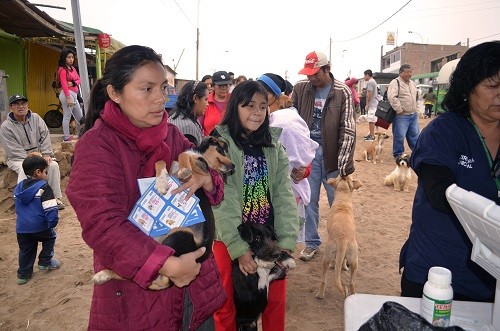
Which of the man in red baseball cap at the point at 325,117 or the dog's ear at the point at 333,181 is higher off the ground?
the man in red baseball cap at the point at 325,117

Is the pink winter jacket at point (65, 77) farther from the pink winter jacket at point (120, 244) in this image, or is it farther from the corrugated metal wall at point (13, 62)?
the pink winter jacket at point (120, 244)

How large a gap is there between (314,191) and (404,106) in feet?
15.0

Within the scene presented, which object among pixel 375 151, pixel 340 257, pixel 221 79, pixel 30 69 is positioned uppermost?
pixel 30 69

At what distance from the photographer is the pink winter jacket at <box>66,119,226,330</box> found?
47.9 inches

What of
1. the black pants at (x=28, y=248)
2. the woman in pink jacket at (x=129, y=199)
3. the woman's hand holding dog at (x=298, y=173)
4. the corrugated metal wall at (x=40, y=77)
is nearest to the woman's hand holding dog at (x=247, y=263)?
the woman in pink jacket at (x=129, y=199)

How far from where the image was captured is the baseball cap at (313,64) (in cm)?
396

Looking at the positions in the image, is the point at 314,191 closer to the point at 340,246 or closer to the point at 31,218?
the point at 340,246

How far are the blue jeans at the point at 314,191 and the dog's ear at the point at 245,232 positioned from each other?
84.5 inches

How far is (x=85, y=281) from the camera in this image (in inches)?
163

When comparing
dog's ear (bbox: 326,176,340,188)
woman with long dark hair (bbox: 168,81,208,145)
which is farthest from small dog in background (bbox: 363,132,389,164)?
woman with long dark hair (bbox: 168,81,208,145)

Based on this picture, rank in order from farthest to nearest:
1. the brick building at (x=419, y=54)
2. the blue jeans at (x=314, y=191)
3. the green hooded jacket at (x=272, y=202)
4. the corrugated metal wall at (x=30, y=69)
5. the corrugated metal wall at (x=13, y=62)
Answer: the brick building at (x=419, y=54)
the corrugated metal wall at (x=30, y=69)
the corrugated metal wall at (x=13, y=62)
the blue jeans at (x=314, y=191)
the green hooded jacket at (x=272, y=202)

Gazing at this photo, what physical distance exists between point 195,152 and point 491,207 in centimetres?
124

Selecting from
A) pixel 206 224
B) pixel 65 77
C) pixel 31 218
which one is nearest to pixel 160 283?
pixel 206 224

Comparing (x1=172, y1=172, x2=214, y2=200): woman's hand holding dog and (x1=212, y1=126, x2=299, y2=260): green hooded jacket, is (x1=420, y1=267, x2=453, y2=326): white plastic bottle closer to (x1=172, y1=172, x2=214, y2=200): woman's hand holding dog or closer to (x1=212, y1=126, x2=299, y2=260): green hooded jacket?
(x1=172, y1=172, x2=214, y2=200): woman's hand holding dog
